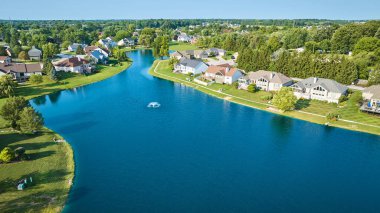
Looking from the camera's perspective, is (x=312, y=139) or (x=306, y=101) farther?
(x=306, y=101)

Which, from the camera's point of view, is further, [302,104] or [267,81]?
[267,81]

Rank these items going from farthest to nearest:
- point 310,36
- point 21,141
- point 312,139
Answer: point 310,36 → point 312,139 → point 21,141

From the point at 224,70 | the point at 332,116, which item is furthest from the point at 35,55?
the point at 332,116

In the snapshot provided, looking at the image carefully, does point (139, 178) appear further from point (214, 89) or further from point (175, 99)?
point (214, 89)

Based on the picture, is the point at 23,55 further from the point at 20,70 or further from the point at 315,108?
the point at 315,108

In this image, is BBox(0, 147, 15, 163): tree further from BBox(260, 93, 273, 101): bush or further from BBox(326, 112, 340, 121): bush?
BBox(326, 112, 340, 121): bush

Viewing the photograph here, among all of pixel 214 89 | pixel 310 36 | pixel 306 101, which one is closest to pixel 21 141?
pixel 214 89
